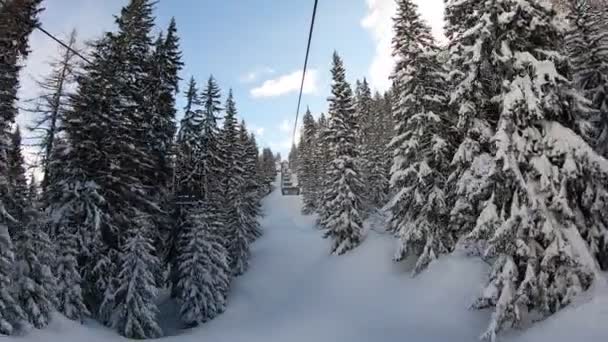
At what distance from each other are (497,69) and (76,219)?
19297 mm

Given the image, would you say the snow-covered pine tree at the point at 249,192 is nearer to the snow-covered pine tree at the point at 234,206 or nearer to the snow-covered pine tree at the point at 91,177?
the snow-covered pine tree at the point at 234,206

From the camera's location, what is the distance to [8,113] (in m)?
15.5

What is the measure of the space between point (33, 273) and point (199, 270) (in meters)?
13.3

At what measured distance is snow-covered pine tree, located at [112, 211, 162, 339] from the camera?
68.3 feet

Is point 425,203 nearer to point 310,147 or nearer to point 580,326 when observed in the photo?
point 580,326

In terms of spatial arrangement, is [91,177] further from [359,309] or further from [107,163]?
[359,309]

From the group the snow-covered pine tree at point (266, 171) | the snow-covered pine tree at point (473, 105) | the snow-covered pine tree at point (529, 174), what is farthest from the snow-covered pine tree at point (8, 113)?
the snow-covered pine tree at point (266, 171)

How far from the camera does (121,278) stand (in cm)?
2184

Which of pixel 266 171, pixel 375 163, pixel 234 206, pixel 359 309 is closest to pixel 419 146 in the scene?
pixel 359 309

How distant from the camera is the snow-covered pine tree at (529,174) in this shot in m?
11.9

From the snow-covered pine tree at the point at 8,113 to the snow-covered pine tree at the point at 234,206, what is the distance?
20.4m

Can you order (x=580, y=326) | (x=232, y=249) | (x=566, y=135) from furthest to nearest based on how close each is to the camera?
(x=232, y=249) < (x=566, y=135) < (x=580, y=326)

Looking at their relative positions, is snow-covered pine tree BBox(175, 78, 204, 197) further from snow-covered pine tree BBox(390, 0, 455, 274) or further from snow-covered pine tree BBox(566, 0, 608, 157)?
snow-covered pine tree BBox(566, 0, 608, 157)

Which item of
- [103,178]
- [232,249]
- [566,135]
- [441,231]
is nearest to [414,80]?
[441,231]
